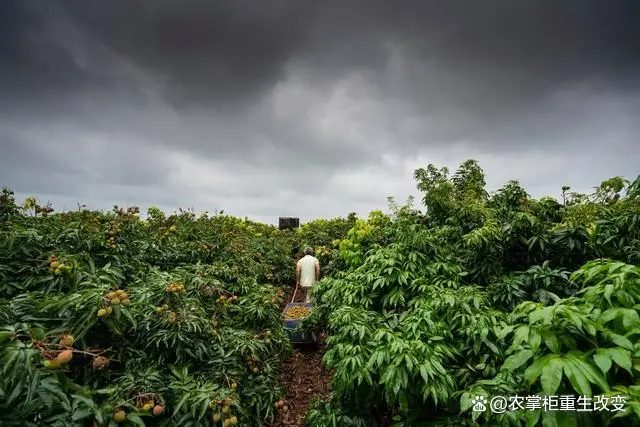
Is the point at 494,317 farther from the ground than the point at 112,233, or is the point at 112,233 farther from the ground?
the point at 112,233

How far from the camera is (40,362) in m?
1.44

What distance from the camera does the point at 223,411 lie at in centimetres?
217

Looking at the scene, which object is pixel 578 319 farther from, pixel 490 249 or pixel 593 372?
pixel 490 249

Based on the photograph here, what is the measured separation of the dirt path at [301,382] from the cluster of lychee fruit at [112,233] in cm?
248

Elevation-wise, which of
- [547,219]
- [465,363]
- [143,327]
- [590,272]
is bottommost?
[465,363]

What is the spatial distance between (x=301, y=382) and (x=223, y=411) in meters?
2.59

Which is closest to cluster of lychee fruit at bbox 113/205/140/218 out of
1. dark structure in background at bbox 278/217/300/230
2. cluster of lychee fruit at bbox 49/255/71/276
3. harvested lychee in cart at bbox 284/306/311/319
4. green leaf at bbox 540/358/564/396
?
cluster of lychee fruit at bbox 49/255/71/276

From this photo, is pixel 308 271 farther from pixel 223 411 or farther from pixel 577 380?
pixel 577 380

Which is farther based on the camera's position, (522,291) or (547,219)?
(547,219)

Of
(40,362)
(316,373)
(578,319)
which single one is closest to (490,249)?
(578,319)

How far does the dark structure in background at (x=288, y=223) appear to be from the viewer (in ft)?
47.0

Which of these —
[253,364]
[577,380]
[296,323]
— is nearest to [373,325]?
[253,364]

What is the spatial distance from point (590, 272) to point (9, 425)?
2.83 metres

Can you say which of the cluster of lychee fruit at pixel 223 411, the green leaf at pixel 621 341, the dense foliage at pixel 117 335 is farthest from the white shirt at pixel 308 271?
the green leaf at pixel 621 341
